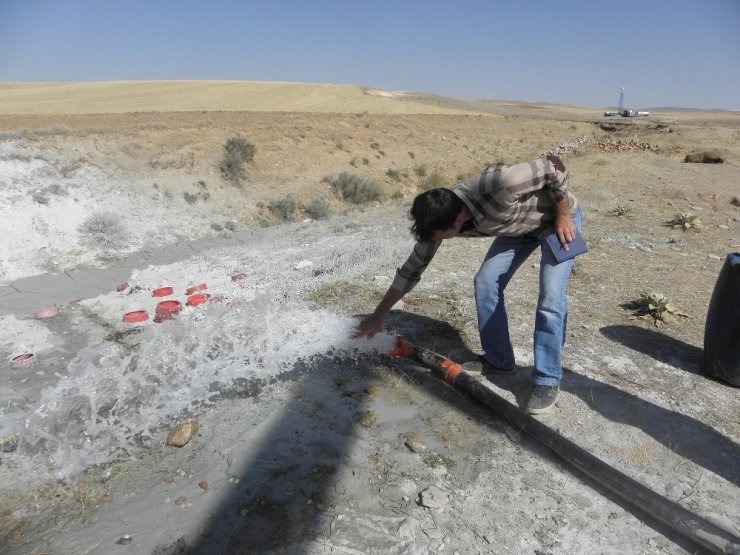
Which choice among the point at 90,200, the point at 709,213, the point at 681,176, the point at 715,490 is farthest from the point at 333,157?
the point at 715,490

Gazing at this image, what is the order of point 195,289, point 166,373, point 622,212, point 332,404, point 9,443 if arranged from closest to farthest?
1. point 9,443
2. point 332,404
3. point 166,373
4. point 195,289
5. point 622,212

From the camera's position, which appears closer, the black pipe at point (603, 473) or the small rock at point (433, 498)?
the black pipe at point (603, 473)

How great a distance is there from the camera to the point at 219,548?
7.00 ft

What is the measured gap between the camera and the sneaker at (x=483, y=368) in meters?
3.36

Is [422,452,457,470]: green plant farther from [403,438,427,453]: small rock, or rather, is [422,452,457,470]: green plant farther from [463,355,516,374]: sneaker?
[463,355,516,374]: sneaker

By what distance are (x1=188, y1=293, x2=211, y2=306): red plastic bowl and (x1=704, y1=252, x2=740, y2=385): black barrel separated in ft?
14.2

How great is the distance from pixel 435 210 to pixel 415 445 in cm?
125

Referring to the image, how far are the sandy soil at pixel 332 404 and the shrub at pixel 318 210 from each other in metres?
2.54

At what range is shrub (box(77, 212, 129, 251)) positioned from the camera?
8086mm

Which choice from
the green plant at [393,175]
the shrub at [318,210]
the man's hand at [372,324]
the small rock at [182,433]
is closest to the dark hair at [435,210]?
the man's hand at [372,324]

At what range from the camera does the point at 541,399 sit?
2939 millimetres

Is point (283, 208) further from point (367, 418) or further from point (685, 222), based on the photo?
point (367, 418)

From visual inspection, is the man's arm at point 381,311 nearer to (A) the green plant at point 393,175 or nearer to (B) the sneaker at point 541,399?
(B) the sneaker at point 541,399

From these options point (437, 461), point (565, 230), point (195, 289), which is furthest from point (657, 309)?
point (195, 289)
